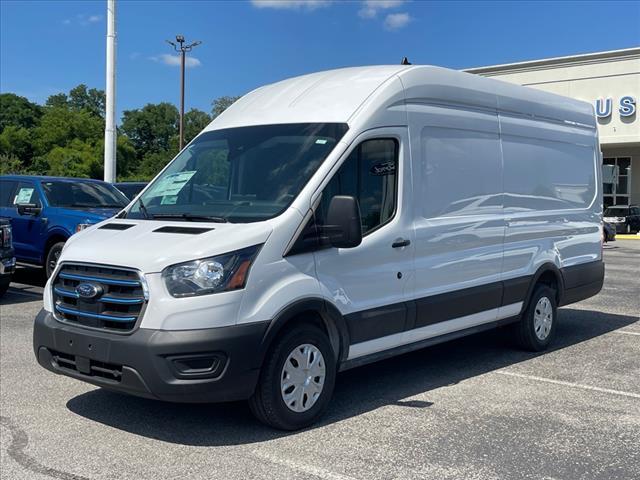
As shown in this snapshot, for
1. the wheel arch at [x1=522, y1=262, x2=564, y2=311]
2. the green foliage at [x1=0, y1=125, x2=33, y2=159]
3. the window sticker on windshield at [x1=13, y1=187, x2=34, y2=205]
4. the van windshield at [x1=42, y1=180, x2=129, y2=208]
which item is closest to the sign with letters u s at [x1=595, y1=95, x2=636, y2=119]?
the van windshield at [x1=42, y1=180, x2=129, y2=208]

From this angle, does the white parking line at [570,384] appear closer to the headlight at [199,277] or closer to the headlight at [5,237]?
the headlight at [199,277]

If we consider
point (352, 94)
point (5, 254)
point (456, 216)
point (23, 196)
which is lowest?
point (5, 254)

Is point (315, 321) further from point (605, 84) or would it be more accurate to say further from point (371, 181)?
point (605, 84)

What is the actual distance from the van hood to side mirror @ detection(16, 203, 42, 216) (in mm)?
6652

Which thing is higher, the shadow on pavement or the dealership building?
the dealership building

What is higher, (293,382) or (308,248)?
(308,248)

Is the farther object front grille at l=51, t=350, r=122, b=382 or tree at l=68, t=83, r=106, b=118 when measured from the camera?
tree at l=68, t=83, r=106, b=118

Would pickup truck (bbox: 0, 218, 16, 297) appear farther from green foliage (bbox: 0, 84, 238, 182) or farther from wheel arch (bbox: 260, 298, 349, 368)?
green foliage (bbox: 0, 84, 238, 182)

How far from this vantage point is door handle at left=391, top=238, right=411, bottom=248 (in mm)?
5436

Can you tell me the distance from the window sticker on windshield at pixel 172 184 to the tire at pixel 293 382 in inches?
63.3

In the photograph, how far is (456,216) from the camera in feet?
20.3

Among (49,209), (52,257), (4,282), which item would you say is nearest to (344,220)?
(4,282)

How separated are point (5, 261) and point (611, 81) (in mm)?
31987

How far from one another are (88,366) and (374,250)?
221cm
